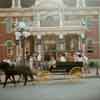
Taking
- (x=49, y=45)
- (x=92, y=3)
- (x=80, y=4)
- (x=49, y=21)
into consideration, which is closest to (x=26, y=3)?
(x=49, y=21)

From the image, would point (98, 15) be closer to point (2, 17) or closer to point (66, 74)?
point (2, 17)

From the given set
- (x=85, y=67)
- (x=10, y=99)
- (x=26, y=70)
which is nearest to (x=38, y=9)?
(x=85, y=67)

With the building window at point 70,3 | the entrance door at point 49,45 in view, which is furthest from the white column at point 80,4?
the entrance door at point 49,45

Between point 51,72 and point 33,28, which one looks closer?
point 51,72

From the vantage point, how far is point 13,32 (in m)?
46.7

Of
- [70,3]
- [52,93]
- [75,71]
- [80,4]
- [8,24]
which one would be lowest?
[75,71]

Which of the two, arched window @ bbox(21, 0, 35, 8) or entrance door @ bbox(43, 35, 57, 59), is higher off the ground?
arched window @ bbox(21, 0, 35, 8)

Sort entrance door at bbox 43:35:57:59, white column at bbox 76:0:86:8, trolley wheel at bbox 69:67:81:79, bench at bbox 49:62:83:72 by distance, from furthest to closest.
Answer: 1. white column at bbox 76:0:86:8
2. entrance door at bbox 43:35:57:59
3. bench at bbox 49:62:83:72
4. trolley wheel at bbox 69:67:81:79

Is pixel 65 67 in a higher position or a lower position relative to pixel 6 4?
lower

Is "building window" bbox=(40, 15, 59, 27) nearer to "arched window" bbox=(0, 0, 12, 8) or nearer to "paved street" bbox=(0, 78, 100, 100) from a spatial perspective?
"arched window" bbox=(0, 0, 12, 8)

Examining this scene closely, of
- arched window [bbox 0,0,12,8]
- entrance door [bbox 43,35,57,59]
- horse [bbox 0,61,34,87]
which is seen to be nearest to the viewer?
horse [bbox 0,61,34,87]

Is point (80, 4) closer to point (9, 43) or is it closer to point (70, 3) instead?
point (70, 3)

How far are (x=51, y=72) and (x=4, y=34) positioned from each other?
16.0m

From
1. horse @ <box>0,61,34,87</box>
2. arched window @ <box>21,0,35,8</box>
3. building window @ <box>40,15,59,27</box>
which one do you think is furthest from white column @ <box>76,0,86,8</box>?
horse @ <box>0,61,34,87</box>
